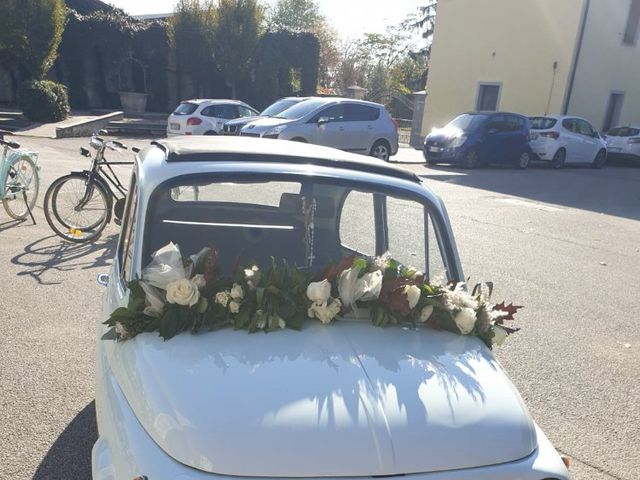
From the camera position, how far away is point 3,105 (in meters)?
23.8

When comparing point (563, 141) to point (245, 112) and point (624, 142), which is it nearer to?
point (624, 142)

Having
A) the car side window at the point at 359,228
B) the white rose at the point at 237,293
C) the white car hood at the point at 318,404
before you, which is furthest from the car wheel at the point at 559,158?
the white rose at the point at 237,293

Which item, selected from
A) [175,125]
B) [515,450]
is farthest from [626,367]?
[175,125]

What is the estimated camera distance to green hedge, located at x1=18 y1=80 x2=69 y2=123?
67.4 ft

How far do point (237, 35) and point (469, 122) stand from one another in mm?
13809

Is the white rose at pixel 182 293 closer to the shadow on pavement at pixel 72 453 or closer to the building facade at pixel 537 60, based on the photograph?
the shadow on pavement at pixel 72 453

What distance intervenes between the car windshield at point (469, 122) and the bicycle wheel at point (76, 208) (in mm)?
13227

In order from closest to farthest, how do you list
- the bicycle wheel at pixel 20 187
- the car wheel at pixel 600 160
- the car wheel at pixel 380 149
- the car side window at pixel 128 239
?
1. the car side window at pixel 128 239
2. the bicycle wheel at pixel 20 187
3. the car wheel at pixel 380 149
4. the car wheel at pixel 600 160

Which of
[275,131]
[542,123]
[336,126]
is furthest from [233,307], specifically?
[542,123]

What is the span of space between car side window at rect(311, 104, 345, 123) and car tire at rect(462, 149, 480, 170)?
4.72 m

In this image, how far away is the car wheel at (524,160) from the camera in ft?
60.3

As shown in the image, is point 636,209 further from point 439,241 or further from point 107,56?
point 107,56

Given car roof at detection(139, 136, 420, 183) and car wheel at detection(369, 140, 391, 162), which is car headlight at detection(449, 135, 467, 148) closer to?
car wheel at detection(369, 140, 391, 162)

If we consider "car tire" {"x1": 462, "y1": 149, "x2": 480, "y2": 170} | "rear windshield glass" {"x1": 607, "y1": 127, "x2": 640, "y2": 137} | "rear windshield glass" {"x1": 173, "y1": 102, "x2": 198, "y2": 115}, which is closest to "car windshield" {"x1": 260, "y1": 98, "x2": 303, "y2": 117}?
"rear windshield glass" {"x1": 173, "y1": 102, "x2": 198, "y2": 115}
